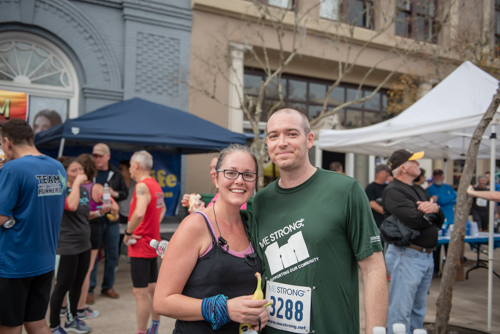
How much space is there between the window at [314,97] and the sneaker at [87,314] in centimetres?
796

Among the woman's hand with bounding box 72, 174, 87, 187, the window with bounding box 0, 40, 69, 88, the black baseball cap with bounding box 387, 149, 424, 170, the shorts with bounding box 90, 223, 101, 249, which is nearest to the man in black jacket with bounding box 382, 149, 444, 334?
the black baseball cap with bounding box 387, 149, 424, 170

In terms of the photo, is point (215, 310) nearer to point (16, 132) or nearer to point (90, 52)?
point (16, 132)

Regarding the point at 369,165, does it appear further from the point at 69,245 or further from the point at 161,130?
the point at 69,245

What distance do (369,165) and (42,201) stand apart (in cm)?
1303

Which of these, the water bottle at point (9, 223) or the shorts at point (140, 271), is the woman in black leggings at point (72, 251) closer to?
the shorts at point (140, 271)

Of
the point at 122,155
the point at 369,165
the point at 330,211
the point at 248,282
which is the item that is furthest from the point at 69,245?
the point at 369,165

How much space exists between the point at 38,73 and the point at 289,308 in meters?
9.89

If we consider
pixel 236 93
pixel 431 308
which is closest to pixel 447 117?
pixel 431 308

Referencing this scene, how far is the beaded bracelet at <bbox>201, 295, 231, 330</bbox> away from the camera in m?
1.57

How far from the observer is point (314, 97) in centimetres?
1312

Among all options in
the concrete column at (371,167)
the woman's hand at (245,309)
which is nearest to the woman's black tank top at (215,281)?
the woman's hand at (245,309)

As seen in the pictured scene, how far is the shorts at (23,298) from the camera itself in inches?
108

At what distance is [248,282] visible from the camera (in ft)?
5.67

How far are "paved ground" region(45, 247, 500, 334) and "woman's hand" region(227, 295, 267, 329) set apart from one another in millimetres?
3166
